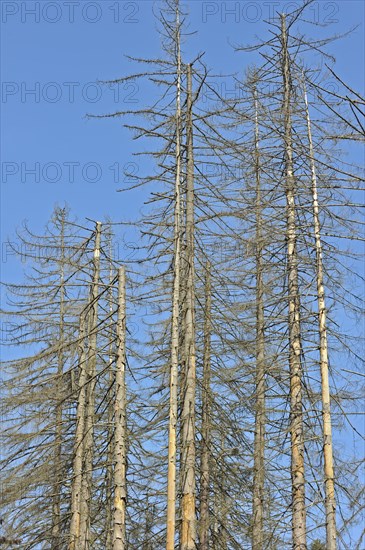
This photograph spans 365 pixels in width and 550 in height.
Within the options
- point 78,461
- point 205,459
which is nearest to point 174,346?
point 78,461

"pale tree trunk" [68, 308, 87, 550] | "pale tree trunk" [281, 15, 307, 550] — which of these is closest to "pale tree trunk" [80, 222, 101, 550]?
"pale tree trunk" [68, 308, 87, 550]

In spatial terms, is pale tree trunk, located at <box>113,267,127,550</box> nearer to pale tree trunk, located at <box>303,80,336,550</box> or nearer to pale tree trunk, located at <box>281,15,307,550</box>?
pale tree trunk, located at <box>281,15,307,550</box>

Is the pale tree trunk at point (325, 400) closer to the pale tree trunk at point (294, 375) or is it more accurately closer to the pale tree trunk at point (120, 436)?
the pale tree trunk at point (294, 375)

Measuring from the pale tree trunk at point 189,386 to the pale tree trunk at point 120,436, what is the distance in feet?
3.96

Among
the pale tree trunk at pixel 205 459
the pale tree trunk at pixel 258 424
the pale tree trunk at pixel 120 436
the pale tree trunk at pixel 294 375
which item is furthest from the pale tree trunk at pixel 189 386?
the pale tree trunk at pixel 294 375

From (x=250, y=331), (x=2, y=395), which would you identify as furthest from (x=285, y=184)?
(x=2, y=395)

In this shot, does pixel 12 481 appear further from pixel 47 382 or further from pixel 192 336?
pixel 192 336

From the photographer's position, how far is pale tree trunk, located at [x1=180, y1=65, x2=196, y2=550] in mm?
13359

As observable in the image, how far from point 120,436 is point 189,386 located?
79.1 inches

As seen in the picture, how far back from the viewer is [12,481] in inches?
702

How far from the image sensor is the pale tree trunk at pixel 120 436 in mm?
12375

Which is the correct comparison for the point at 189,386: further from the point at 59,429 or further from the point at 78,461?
the point at 59,429

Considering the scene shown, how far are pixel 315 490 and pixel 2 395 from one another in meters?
8.98

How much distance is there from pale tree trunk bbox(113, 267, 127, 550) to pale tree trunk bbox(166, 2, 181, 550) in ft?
2.59
